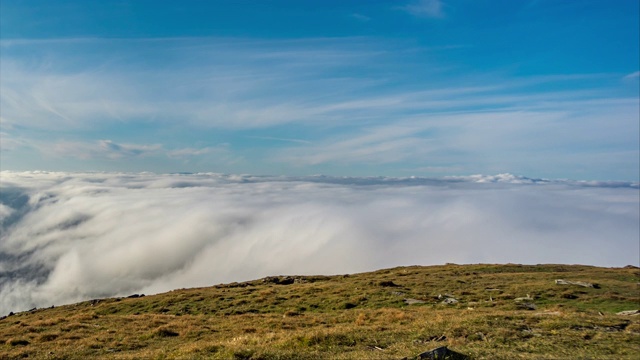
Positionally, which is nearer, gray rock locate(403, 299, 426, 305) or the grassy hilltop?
the grassy hilltop

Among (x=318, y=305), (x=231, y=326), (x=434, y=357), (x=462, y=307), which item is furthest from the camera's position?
(x=318, y=305)

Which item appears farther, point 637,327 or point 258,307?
point 258,307

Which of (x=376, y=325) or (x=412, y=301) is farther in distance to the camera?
(x=412, y=301)

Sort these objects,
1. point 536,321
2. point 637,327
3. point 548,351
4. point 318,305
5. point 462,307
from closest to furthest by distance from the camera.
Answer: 1. point 548,351
2. point 637,327
3. point 536,321
4. point 462,307
5. point 318,305

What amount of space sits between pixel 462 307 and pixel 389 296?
9.62 metres

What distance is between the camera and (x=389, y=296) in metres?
43.7

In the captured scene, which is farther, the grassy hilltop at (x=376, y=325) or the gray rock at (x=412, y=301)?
the gray rock at (x=412, y=301)

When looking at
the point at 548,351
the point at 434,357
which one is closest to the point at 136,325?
the point at 434,357

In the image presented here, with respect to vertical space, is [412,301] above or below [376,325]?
below

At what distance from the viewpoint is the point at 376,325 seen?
2358 centimetres

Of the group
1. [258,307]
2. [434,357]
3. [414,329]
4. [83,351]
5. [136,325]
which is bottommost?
[258,307]

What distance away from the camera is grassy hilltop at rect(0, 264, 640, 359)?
55.3 ft

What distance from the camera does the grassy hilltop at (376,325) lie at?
16844 millimetres

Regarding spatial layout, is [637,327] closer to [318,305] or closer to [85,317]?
[318,305]
